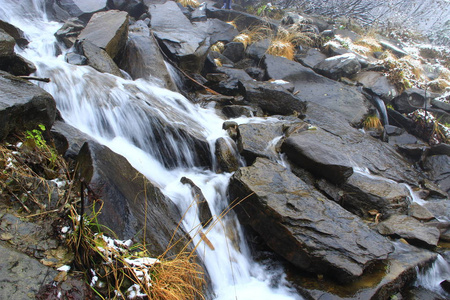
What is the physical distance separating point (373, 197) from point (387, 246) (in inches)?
57.9

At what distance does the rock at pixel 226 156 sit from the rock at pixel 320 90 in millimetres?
4156

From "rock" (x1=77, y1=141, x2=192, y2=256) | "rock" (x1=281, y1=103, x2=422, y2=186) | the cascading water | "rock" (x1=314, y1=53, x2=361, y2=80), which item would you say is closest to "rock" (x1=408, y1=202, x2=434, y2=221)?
"rock" (x1=281, y1=103, x2=422, y2=186)

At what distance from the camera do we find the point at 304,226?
3.82 metres

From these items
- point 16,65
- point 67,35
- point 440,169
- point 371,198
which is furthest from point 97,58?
point 440,169

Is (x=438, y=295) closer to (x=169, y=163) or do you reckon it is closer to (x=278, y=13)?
(x=169, y=163)

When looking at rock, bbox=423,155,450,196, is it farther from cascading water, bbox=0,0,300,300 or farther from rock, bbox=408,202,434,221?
cascading water, bbox=0,0,300,300

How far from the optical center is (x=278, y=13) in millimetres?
14969

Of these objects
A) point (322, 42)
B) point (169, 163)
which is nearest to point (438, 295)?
point (169, 163)

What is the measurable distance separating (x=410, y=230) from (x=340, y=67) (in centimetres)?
690

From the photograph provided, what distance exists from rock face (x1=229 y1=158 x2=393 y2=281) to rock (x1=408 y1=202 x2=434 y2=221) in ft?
5.55

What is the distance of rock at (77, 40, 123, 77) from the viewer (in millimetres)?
6234

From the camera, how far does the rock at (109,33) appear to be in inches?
272

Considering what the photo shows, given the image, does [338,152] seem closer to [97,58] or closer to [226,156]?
[226,156]

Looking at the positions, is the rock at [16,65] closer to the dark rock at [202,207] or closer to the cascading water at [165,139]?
the cascading water at [165,139]
